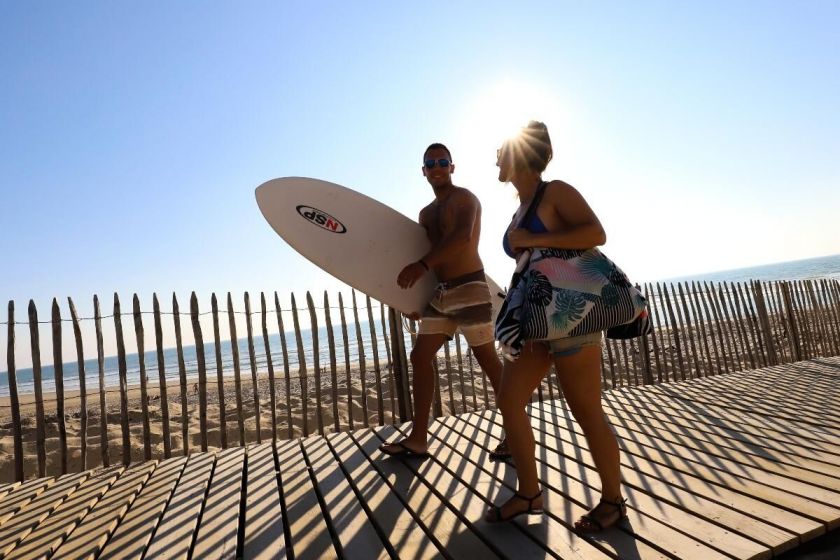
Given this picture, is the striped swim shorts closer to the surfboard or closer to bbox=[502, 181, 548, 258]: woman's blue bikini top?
the surfboard

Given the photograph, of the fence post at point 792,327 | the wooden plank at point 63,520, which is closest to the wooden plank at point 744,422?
the wooden plank at point 63,520

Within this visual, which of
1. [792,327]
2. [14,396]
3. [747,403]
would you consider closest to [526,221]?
[747,403]

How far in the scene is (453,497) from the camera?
194 centimetres

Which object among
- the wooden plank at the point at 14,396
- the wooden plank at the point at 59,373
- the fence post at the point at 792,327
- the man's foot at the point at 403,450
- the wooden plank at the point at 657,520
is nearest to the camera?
the wooden plank at the point at 657,520

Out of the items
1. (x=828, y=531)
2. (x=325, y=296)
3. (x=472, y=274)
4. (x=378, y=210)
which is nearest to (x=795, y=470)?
(x=828, y=531)

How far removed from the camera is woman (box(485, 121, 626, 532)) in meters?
1.52

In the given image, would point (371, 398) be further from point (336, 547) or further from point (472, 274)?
point (336, 547)

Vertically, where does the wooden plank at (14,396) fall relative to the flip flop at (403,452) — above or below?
above

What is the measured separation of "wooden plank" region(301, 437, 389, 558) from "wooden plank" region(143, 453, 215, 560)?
1.75ft

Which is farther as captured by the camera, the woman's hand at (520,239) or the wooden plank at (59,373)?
the wooden plank at (59,373)

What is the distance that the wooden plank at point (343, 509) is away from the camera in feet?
5.14

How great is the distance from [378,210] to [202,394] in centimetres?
230

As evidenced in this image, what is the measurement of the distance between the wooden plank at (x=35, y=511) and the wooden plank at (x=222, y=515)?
74 cm

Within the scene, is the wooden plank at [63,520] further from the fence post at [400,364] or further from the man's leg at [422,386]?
the fence post at [400,364]
